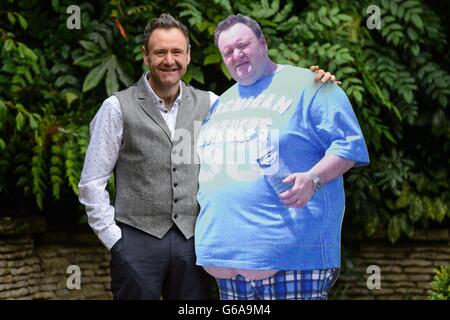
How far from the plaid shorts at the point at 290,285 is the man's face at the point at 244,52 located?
0.69 meters

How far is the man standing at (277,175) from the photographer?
305 centimetres

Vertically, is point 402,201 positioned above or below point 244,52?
below

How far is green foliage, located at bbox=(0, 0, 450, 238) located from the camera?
227 inches

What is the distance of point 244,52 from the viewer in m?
3.15

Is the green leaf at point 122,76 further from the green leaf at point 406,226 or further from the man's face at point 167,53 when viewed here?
the green leaf at point 406,226

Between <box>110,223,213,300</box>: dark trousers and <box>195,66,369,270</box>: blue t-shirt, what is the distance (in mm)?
287

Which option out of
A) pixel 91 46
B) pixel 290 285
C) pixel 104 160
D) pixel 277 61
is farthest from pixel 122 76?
pixel 290 285

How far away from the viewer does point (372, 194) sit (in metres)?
7.07

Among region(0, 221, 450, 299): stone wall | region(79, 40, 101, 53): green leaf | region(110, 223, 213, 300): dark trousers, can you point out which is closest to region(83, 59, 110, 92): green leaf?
region(79, 40, 101, 53): green leaf

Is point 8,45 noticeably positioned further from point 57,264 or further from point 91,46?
point 57,264

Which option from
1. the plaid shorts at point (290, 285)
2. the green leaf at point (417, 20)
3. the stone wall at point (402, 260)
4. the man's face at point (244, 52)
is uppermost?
the green leaf at point (417, 20)

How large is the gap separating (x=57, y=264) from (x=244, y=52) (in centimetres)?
407

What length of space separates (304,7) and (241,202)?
3.64 metres

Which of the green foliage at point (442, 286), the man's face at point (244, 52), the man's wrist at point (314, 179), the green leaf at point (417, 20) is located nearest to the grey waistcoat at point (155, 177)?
the man's face at point (244, 52)
